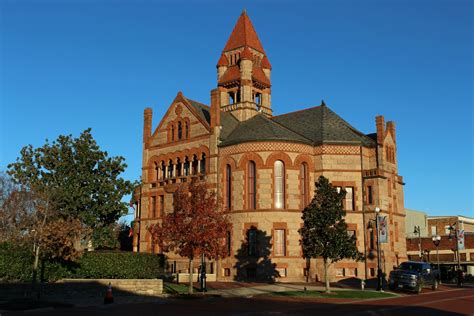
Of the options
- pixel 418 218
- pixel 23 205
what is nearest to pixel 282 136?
pixel 23 205

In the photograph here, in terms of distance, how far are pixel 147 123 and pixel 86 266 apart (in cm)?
2383

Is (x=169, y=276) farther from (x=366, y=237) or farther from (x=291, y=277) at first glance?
(x=366, y=237)

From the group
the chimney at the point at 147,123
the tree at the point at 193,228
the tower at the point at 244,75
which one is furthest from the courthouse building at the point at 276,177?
the tree at the point at 193,228

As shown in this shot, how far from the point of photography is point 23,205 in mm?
45219

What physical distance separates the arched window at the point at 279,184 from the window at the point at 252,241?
3266 mm

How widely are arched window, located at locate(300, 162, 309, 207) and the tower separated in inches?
482

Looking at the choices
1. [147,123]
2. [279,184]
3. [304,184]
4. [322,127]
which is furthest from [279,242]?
[147,123]

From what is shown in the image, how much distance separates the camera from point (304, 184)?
4809cm

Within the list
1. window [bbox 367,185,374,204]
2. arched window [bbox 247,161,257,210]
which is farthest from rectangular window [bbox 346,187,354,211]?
Answer: arched window [bbox 247,161,257,210]

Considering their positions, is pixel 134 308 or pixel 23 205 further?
pixel 23 205

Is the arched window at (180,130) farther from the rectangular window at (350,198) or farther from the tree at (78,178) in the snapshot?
the rectangular window at (350,198)

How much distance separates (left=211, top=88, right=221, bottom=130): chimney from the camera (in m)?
50.5

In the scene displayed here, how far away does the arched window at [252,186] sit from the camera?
154 feet

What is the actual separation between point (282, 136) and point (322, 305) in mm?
23331
